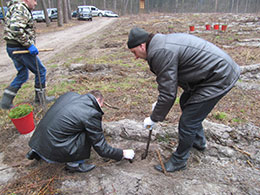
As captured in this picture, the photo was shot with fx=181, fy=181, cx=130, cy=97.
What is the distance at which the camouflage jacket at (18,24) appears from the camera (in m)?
2.93

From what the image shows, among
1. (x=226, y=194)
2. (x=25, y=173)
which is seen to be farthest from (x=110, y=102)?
(x=226, y=194)

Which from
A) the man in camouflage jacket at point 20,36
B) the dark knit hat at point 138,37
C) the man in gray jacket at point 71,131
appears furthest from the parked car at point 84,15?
the dark knit hat at point 138,37

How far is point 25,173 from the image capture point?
217 centimetres

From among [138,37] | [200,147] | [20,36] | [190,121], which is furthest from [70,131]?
[20,36]

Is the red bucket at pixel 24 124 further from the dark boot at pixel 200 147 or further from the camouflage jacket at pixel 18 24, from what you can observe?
the dark boot at pixel 200 147

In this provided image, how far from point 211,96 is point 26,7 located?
10.6 feet

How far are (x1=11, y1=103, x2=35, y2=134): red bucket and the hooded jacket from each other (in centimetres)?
91

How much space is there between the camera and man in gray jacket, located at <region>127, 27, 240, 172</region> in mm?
1651

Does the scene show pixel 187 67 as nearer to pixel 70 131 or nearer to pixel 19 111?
pixel 70 131

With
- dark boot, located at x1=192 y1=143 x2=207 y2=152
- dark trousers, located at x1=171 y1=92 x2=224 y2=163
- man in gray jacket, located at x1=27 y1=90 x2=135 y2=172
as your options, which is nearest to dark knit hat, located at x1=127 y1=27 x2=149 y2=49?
man in gray jacket, located at x1=27 y1=90 x2=135 y2=172

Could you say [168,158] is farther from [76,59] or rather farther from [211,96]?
[76,59]

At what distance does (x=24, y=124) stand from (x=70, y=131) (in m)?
Result: 1.35

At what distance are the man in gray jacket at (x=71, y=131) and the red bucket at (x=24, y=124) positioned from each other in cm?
88

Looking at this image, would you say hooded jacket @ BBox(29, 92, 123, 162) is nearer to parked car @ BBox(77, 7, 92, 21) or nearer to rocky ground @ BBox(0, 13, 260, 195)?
rocky ground @ BBox(0, 13, 260, 195)
